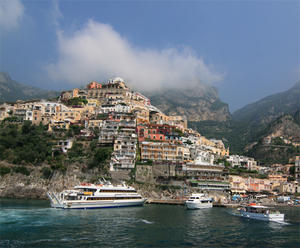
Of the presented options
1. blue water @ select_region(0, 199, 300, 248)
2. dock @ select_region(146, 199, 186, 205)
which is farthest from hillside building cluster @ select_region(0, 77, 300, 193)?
blue water @ select_region(0, 199, 300, 248)

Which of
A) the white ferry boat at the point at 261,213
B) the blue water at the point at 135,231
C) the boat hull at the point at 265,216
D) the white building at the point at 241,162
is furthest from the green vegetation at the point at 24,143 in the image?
the white building at the point at 241,162

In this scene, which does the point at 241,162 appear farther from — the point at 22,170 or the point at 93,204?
the point at 22,170

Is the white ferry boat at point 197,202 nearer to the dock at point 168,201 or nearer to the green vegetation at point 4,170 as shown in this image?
the dock at point 168,201

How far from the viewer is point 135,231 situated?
34031 mm

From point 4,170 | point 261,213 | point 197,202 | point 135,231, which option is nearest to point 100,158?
point 4,170

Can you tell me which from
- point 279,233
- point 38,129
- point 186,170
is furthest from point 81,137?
point 279,233

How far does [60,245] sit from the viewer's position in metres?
27.6

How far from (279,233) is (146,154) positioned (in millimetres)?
46464

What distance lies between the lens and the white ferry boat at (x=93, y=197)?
53.4m

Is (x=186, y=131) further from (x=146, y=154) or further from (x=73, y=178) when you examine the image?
(x=73, y=178)

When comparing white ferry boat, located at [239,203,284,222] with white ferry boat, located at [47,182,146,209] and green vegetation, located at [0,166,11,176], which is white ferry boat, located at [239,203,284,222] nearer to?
white ferry boat, located at [47,182,146,209]

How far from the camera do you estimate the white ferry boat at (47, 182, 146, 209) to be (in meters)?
53.4

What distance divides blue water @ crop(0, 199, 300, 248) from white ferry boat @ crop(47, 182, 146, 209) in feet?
25.9

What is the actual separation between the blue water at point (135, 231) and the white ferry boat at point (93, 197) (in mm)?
7888
